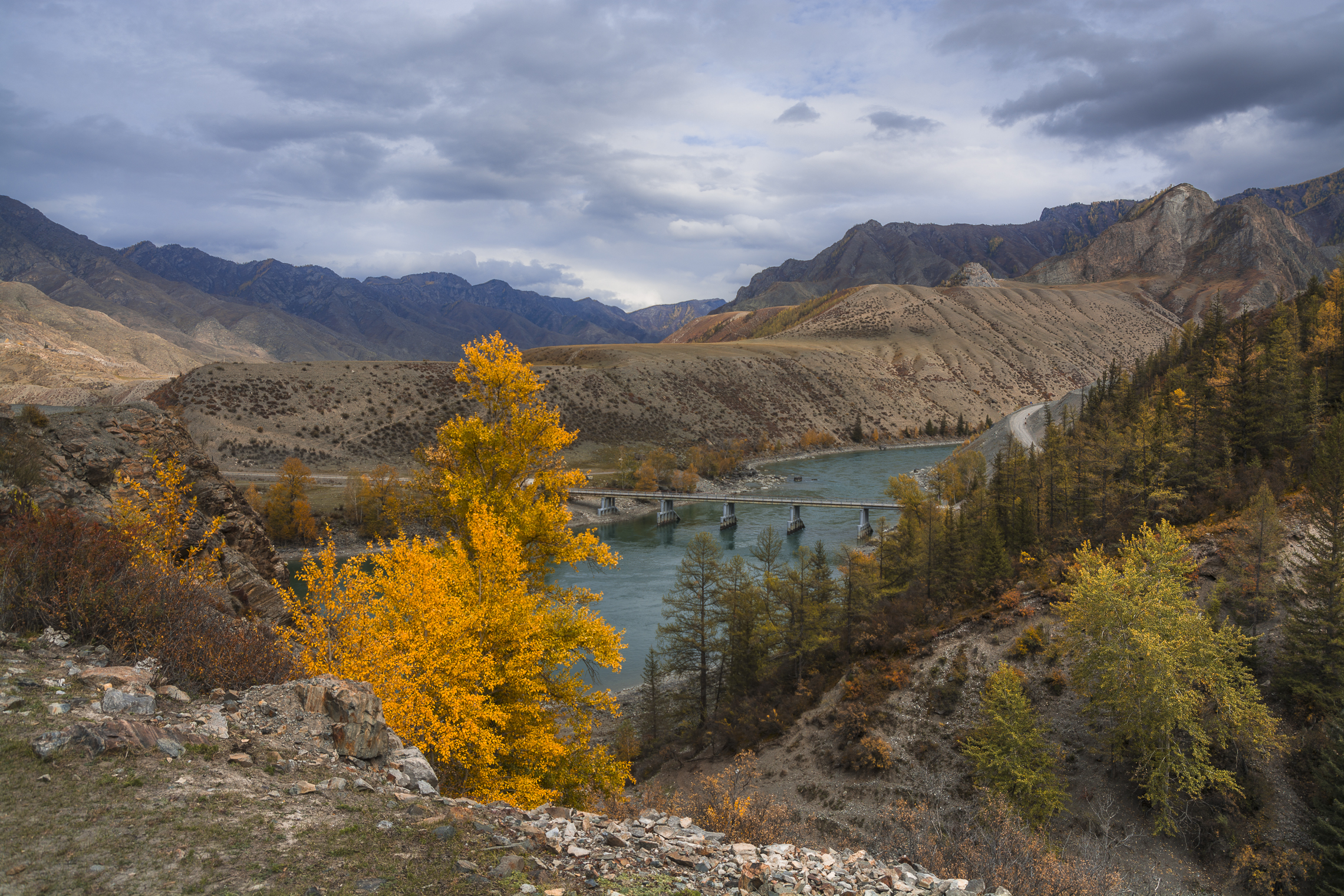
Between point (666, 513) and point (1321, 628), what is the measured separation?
188 ft

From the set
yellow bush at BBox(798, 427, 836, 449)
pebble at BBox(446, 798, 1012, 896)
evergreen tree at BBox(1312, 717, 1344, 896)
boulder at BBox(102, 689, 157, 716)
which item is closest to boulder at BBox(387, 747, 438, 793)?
pebble at BBox(446, 798, 1012, 896)

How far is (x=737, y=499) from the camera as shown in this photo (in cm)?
7544

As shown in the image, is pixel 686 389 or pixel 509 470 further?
pixel 686 389

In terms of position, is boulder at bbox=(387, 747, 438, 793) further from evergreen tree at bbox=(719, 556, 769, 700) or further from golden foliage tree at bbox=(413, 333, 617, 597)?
evergreen tree at bbox=(719, 556, 769, 700)

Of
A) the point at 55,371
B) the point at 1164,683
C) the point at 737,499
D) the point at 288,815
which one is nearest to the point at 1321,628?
the point at 1164,683

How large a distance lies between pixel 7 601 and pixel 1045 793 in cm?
2515

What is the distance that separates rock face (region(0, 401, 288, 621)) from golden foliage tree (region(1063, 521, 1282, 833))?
81.4 ft

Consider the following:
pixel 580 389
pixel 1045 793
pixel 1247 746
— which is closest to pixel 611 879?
pixel 1045 793

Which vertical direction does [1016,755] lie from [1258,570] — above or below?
below

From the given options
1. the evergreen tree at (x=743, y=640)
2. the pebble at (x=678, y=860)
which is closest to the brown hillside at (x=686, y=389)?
the evergreen tree at (x=743, y=640)

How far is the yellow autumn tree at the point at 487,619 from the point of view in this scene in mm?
10609

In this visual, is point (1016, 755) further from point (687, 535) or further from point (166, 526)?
point (687, 535)

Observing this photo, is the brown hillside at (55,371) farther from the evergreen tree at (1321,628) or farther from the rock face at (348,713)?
the evergreen tree at (1321,628)

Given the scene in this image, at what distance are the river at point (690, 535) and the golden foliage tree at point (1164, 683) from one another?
17202 millimetres
